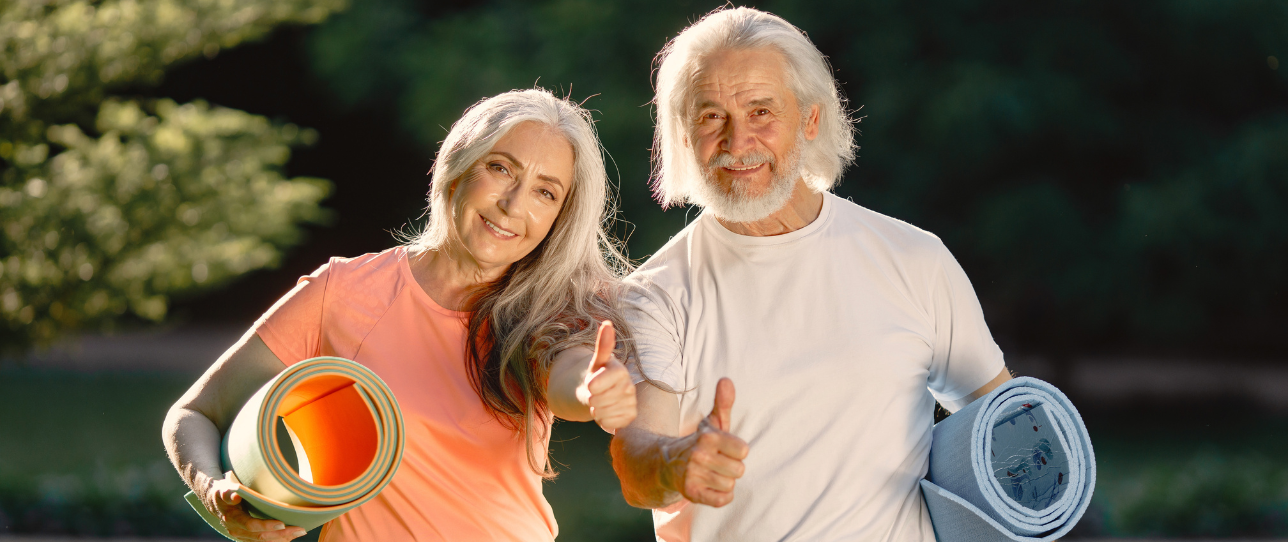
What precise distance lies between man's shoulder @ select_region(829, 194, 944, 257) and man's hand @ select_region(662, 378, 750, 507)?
2.98ft

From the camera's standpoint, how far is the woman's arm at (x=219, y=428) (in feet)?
6.75

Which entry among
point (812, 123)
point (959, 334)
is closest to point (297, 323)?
point (812, 123)

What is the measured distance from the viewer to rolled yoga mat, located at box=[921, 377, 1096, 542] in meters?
2.13

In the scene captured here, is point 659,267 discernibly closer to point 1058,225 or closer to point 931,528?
point 931,528

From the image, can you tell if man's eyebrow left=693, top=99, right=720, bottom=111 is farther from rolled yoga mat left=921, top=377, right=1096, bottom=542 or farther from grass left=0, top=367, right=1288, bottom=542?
grass left=0, top=367, right=1288, bottom=542

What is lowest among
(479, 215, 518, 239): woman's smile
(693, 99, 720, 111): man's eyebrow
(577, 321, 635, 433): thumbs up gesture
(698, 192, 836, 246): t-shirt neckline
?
(577, 321, 635, 433): thumbs up gesture

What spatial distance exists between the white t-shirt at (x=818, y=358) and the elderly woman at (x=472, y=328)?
21 centimetres

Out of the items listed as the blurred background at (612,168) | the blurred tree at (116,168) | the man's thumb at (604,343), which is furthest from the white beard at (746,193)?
the blurred tree at (116,168)

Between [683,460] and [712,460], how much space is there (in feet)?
0.22

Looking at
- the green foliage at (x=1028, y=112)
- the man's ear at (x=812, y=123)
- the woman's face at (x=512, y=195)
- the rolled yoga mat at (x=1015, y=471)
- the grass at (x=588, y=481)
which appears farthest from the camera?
the green foliage at (x=1028, y=112)

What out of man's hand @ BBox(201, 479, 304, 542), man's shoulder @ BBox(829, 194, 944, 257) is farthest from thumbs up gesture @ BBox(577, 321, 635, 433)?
man's shoulder @ BBox(829, 194, 944, 257)

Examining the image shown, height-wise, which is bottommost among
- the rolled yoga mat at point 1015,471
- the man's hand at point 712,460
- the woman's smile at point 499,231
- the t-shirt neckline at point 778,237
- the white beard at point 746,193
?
the rolled yoga mat at point 1015,471

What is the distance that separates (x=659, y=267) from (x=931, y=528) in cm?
86

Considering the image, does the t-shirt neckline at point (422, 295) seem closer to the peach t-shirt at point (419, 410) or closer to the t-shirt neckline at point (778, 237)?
the peach t-shirt at point (419, 410)
